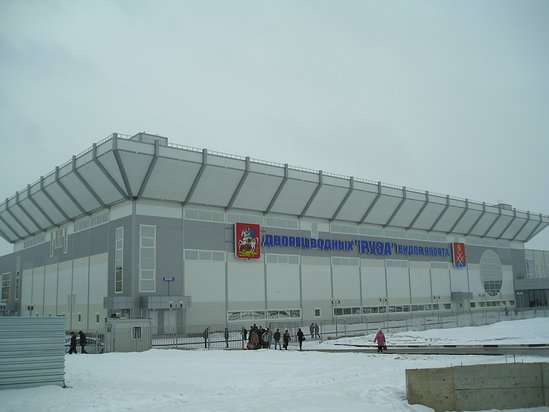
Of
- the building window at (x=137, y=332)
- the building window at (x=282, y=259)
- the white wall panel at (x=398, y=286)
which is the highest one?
the building window at (x=282, y=259)

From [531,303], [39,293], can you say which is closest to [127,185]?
[39,293]

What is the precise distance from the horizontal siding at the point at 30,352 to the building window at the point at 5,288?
246 feet

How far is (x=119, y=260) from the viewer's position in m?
53.4

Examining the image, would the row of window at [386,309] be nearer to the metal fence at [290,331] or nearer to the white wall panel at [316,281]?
the metal fence at [290,331]

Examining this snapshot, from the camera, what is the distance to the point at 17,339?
17062 mm

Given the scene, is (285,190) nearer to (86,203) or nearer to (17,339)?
(86,203)

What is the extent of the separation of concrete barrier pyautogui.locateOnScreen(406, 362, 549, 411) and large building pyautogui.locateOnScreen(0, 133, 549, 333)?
3662 cm

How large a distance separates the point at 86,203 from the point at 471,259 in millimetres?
59716

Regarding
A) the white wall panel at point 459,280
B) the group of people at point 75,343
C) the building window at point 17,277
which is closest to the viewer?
the group of people at point 75,343

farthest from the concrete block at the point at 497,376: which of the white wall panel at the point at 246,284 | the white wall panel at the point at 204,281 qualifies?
the white wall panel at the point at 246,284

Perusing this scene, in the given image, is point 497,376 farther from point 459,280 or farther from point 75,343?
point 459,280

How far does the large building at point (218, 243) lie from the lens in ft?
172

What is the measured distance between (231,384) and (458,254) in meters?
72.8

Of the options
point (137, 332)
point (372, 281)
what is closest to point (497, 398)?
point (137, 332)
